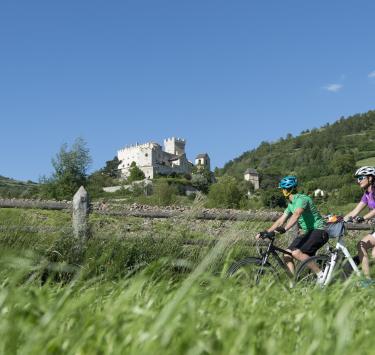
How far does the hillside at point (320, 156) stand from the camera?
12388 centimetres

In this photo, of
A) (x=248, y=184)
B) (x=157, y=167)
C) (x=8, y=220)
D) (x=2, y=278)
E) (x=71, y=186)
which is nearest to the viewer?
(x=2, y=278)

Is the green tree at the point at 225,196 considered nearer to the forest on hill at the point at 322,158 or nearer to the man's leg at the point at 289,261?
the man's leg at the point at 289,261

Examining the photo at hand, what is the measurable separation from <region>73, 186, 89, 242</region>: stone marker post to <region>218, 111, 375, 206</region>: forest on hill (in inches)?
3163

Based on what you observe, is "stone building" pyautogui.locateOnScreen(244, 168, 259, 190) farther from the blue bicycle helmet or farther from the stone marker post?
the blue bicycle helmet

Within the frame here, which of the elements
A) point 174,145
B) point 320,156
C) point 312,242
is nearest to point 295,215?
point 312,242

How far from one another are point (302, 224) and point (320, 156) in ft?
476

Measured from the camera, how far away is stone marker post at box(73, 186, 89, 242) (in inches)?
276

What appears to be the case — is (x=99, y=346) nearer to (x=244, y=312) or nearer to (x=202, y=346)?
(x=202, y=346)

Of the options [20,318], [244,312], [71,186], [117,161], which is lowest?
[244,312]

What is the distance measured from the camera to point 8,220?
6.62 m

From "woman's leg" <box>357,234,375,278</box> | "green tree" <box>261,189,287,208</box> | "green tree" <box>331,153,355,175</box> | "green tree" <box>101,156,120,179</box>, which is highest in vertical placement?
"green tree" <box>101,156,120,179</box>

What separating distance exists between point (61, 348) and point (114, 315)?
27 centimetres

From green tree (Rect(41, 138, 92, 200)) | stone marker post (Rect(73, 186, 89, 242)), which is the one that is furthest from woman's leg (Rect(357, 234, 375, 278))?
green tree (Rect(41, 138, 92, 200))

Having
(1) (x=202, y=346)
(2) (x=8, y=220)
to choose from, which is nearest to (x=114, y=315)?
(1) (x=202, y=346)
